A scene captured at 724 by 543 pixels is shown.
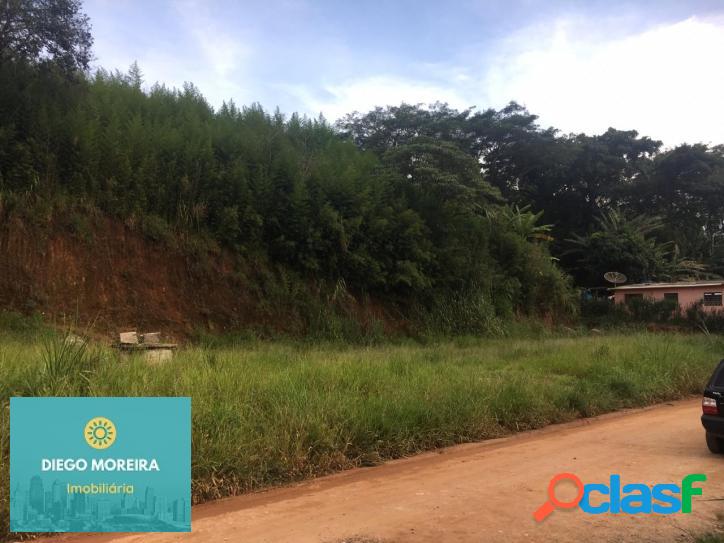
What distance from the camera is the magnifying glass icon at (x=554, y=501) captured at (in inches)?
191

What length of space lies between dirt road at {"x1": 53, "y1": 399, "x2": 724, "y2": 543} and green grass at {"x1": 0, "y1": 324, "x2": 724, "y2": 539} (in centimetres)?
30

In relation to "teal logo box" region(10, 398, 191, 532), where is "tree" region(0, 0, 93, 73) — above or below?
above

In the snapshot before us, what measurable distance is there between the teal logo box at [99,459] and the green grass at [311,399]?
0.63 m

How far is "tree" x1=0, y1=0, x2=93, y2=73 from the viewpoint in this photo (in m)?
13.5

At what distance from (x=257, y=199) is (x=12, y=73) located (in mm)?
6946

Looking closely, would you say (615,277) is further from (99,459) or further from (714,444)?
(99,459)

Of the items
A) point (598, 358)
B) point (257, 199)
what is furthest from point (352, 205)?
point (598, 358)

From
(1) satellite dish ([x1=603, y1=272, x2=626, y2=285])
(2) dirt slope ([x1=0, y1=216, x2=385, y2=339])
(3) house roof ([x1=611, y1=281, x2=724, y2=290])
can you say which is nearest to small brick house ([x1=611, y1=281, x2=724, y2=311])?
(3) house roof ([x1=611, y1=281, x2=724, y2=290])

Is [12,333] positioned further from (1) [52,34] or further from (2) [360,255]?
(2) [360,255]

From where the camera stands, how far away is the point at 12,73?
14.4 m

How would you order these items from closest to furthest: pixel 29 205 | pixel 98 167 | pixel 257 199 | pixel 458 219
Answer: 1. pixel 29 205
2. pixel 98 167
3. pixel 257 199
4. pixel 458 219

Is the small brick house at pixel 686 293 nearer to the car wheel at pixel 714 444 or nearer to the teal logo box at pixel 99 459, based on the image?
the car wheel at pixel 714 444

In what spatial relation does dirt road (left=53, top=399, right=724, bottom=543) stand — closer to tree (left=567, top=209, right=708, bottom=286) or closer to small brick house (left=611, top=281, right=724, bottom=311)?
small brick house (left=611, top=281, right=724, bottom=311)

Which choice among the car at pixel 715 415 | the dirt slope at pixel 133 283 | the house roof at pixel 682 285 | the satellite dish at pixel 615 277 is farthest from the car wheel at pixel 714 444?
the satellite dish at pixel 615 277
